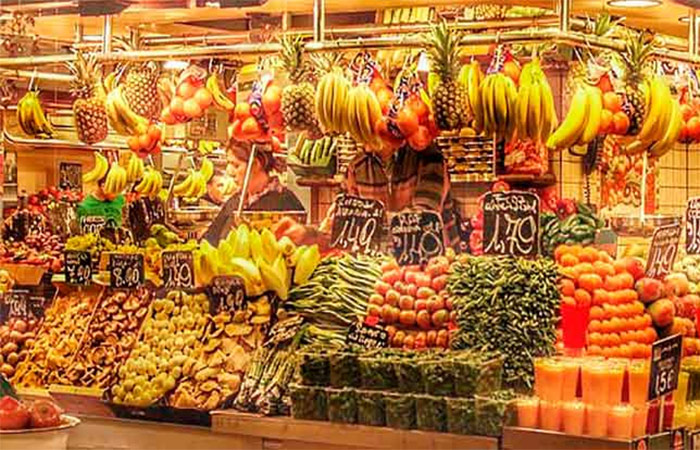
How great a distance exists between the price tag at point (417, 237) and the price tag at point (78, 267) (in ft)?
5.80

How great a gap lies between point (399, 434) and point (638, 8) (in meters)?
2.76

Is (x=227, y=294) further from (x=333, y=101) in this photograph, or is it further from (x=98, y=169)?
(x=98, y=169)

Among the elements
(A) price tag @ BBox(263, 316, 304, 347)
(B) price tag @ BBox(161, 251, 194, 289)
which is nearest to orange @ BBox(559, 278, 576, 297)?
(A) price tag @ BBox(263, 316, 304, 347)

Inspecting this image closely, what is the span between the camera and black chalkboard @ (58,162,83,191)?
817cm

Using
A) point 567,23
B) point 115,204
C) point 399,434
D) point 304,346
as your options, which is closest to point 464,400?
point 399,434

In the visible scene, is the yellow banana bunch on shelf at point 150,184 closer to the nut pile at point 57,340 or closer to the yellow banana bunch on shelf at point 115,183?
the yellow banana bunch on shelf at point 115,183

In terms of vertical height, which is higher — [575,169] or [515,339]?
[575,169]

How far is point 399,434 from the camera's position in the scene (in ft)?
19.8

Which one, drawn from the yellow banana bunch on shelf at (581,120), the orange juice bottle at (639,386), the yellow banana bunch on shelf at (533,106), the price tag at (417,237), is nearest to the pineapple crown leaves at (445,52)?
the yellow banana bunch on shelf at (533,106)

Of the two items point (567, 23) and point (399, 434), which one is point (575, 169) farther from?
point (399, 434)

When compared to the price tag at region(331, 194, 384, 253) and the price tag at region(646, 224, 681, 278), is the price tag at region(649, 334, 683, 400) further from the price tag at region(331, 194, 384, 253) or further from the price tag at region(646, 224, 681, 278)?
the price tag at region(331, 194, 384, 253)

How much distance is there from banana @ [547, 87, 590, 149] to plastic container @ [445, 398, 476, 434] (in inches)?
53.3

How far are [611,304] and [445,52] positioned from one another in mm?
1307

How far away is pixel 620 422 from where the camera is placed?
223 inches
